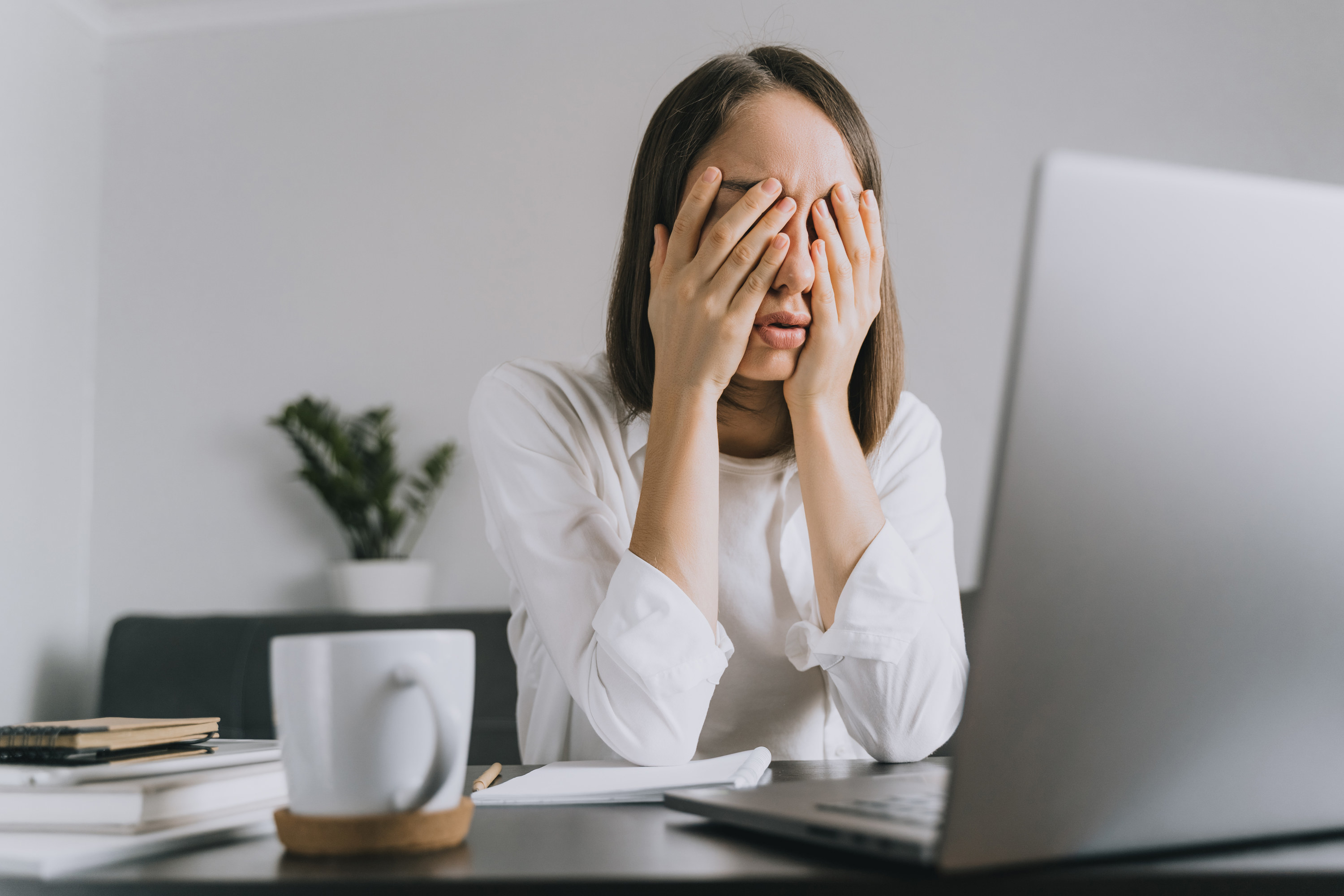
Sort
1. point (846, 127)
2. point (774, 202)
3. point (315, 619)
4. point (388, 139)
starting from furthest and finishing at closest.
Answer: point (388, 139)
point (315, 619)
point (846, 127)
point (774, 202)

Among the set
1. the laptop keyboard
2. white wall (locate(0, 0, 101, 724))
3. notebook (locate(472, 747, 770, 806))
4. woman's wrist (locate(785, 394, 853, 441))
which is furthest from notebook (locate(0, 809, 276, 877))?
white wall (locate(0, 0, 101, 724))

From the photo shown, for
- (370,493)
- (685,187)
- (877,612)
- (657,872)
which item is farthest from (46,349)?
(657,872)

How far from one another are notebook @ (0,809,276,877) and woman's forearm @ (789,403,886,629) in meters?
0.50

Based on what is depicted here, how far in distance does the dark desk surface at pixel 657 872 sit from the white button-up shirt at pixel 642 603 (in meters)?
0.32

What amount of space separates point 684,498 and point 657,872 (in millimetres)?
481

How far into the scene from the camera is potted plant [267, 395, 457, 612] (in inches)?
97.5

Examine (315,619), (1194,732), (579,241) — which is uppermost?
(579,241)

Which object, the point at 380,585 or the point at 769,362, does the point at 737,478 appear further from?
the point at 380,585

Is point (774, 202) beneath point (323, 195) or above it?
beneath

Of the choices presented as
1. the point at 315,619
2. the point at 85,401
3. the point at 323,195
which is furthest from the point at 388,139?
the point at 315,619

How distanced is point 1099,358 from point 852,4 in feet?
8.60

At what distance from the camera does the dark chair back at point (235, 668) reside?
6.57 feet

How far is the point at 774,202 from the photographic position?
0.87 metres

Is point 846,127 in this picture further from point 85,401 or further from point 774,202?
point 85,401
